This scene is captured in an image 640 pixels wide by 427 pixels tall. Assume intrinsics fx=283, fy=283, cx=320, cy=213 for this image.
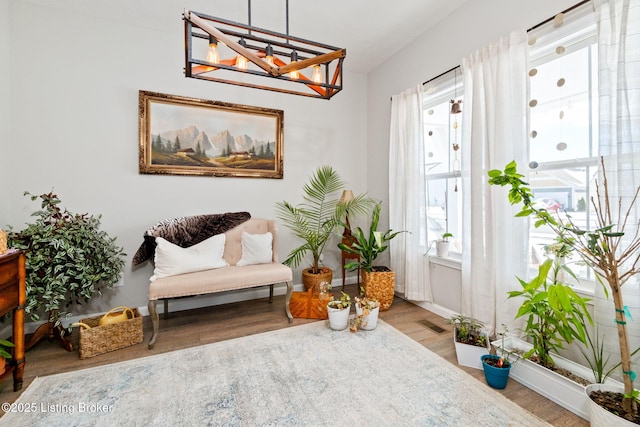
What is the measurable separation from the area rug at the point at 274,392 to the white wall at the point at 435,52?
1.32 m

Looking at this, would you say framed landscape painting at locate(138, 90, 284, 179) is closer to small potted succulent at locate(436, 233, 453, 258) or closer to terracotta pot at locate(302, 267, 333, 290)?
terracotta pot at locate(302, 267, 333, 290)

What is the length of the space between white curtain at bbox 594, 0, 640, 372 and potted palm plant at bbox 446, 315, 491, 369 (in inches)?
25.7

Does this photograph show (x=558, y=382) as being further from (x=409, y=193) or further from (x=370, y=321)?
(x=409, y=193)

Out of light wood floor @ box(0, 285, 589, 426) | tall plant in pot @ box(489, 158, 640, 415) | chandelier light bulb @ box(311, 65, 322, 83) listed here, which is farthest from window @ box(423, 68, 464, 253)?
chandelier light bulb @ box(311, 65, 322, 83)

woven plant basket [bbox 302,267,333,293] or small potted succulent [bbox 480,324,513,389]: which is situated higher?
woven plant basket [bbox 302,267,333,293]

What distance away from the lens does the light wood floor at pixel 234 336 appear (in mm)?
1695

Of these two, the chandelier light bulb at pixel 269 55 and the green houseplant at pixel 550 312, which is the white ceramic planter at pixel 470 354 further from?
the chandelier light bulb at pixel 269 55

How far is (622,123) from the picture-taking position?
1579 mm

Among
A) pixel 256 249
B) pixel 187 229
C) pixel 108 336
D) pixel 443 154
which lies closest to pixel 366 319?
pixel 256 249

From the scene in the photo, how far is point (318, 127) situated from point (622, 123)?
2.85m

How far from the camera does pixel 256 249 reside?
2.97 metres

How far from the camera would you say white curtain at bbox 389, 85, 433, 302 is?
10.0ft

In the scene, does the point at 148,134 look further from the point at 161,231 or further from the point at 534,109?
the point at 534,109

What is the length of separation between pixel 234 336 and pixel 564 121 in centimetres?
303
